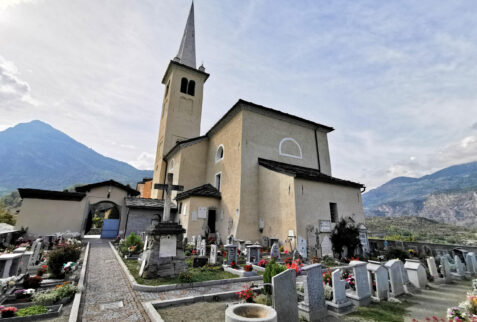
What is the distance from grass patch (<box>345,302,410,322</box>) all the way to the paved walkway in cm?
446

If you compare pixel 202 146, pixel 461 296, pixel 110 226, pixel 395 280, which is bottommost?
pixel 461 296

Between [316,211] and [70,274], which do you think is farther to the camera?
[316,211]

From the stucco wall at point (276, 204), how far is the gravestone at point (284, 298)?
26.1 feet

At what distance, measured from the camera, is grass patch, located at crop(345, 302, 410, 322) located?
14.6 ft

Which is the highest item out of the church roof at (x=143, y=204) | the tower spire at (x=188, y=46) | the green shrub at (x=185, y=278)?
the tower spire at (x=188, y=46)

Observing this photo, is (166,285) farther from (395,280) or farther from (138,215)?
(138,215)

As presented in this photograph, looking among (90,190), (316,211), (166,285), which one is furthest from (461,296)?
(90,190)

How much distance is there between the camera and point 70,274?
24.2 feet

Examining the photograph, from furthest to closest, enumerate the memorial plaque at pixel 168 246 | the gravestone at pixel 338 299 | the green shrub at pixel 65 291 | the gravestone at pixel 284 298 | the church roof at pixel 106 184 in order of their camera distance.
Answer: the church roof at pixel 106 184, the memorial plaque at pixel 168 246, the green shrub at pixel 65 291, the gravestone at pixel 338 299, the gravestone at pixel 284 298

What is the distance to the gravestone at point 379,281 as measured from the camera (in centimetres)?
554

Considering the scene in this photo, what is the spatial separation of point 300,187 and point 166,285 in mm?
8684

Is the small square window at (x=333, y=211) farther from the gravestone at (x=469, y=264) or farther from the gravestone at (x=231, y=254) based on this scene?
the gravestone at (x=231, y=254)

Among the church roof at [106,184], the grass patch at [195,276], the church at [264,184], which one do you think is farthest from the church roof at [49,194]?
the grass patch at [195,276]

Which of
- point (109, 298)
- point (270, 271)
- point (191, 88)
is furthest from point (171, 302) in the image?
point (191, 88)
